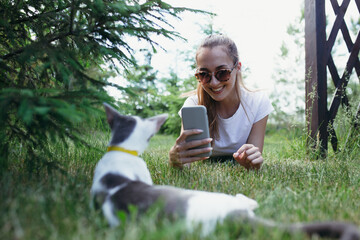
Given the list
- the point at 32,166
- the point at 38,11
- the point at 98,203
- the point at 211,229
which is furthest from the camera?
the point at 38,11

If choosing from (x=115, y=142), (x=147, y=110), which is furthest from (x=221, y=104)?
(x=147, y=110)

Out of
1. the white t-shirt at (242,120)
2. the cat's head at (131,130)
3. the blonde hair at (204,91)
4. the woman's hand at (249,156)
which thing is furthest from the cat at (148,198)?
the white t-shirt at (242,120)

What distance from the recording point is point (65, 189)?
1.62 meters

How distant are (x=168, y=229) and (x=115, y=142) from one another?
750mm

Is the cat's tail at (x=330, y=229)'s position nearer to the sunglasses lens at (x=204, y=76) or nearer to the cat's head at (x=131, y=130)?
the cat's head at (x=131, y=130)

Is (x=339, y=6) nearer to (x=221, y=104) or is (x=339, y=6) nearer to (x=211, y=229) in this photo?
(x=221, y=104)

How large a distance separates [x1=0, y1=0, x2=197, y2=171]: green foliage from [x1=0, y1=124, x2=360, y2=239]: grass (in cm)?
31

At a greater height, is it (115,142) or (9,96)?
(9,96)

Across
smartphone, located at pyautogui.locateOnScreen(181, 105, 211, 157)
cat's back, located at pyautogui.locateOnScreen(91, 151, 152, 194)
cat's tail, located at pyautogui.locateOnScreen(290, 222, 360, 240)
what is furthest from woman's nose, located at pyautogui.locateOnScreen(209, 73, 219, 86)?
cat's tail, located at pyautogui.locateOnScreen(290, 222, 360, 240)

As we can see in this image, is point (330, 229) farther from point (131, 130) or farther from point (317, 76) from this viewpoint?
point (317, 76)

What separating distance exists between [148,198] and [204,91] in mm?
2265

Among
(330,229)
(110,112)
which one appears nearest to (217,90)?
(110,112)

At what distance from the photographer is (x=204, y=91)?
3377 mm

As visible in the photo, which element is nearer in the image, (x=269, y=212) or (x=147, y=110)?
(x=269, y=212)
